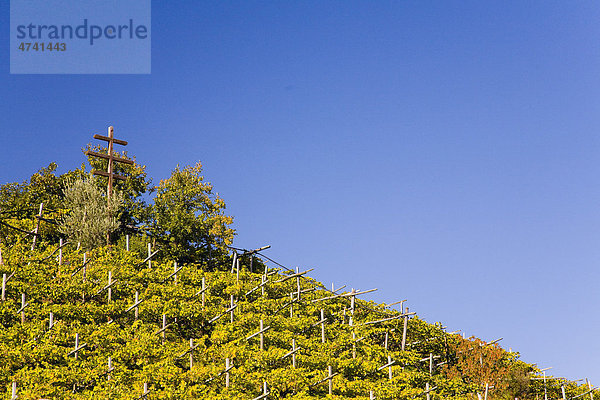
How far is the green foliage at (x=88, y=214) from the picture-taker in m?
37.6

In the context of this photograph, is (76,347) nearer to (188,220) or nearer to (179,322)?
(179,322)

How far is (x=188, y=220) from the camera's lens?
3950 cm

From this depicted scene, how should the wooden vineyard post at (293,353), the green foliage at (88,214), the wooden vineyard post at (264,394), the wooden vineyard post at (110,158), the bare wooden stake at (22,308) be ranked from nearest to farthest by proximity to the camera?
the wooden vineyard post at (264,394)
the bare wooden stake at (22,308)
the wooden vineyard post at (293,353)
the green foliage at (88,214)
the wooden vineyard post at (110,158)

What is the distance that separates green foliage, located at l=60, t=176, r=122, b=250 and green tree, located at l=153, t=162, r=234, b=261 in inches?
98.9

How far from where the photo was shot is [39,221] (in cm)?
3712

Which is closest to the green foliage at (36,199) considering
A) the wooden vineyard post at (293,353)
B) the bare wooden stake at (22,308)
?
the bare wooden stake at (22,308)

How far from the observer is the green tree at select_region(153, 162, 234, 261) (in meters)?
39.4

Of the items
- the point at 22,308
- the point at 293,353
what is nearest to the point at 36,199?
the point at 22,308

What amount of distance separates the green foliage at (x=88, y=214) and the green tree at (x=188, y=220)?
2513 mm

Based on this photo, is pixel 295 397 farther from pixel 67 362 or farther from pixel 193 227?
pixel 193 227

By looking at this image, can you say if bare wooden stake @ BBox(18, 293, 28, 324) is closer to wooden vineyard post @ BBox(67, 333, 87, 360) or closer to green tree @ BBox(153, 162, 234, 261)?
wooden vineyard post @ BBox(67, 333, 87, 360)

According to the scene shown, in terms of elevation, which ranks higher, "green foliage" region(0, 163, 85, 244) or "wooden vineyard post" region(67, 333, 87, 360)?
"green foliage" region(0, 163, 85, 244)

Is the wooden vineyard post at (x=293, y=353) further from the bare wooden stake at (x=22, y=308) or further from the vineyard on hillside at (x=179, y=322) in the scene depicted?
the bare wooden stake at (x=22, y=308)

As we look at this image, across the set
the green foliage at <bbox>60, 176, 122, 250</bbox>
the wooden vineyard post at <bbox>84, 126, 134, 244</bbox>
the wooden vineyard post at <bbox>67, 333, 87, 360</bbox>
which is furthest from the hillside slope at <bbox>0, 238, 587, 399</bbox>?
the wooden vineyard post at <bbox>84, 126, 134, 244</bbox>
